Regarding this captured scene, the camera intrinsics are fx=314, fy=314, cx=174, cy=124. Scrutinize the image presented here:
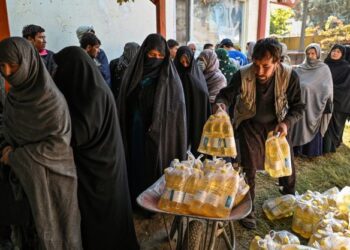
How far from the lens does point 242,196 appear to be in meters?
1.96

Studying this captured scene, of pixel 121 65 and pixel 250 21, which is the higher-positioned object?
pixel 250 21

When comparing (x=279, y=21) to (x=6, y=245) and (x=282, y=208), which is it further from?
(x=6, y=245)

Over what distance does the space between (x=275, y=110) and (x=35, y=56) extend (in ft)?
6.71

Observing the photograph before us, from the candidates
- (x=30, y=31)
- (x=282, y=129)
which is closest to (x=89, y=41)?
(x=30, y=31)

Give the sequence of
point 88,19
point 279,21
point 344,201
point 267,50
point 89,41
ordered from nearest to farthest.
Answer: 1. point 267,50
2. point 344,201
3. point 89,41
4. point 88,19
5. point 279,21

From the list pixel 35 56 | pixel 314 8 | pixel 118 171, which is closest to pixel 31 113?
pixel 35 56

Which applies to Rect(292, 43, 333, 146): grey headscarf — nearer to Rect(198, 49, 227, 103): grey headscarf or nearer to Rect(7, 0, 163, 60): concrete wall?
Rect(198, 49, 227, 103): grey headscarf

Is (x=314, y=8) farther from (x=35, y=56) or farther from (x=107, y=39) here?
(x=35, y=56)

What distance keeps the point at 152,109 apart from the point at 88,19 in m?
2.64

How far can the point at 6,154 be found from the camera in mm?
1892

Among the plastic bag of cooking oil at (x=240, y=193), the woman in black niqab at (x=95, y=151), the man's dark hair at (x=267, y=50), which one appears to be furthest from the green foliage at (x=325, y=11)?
the woman in black niqab at (x=95, y=151)

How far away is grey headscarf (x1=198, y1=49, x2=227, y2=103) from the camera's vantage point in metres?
4.30

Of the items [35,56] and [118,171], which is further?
[118,171]

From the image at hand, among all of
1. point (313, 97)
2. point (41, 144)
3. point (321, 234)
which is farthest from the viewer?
point (313, 97)
